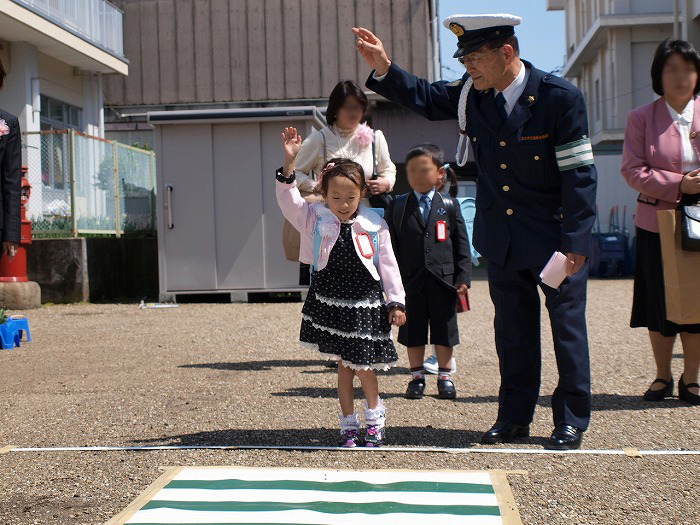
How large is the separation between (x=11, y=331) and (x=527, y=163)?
5729 mm

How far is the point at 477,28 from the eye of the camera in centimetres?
414

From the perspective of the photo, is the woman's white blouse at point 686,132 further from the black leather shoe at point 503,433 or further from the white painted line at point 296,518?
Answer: the white painted line at point 296,518

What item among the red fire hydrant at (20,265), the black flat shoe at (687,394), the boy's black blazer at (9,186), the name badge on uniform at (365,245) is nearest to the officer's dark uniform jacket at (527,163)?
the name badge on uniform at (365,245)

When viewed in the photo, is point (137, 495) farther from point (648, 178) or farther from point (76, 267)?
point (76, 267)

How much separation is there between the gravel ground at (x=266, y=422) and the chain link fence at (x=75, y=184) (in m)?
4.85

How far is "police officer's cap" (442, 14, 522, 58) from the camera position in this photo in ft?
13.5

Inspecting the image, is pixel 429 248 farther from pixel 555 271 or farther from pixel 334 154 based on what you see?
pixel 555 271

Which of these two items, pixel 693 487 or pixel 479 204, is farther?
pixel 479 204

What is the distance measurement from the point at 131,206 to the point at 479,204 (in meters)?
12.4

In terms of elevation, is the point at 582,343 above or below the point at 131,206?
below

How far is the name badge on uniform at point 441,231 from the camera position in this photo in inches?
230

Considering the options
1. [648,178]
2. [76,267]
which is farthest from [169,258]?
[648,178]

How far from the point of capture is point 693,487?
3.53 meters

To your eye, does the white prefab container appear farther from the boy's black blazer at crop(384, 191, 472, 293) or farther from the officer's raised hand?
the officer's raised hand
